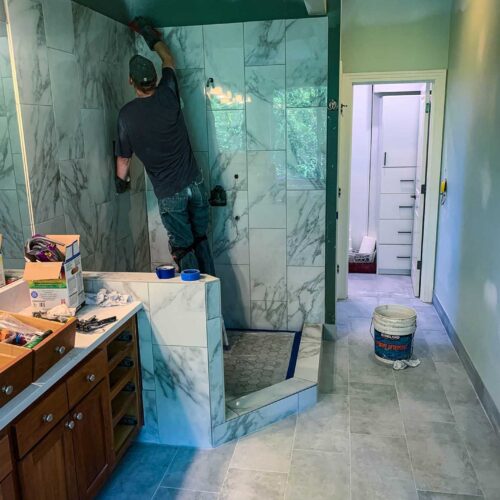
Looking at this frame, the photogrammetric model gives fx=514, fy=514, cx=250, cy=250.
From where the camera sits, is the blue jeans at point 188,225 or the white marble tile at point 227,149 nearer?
the blue jeans at point 188,225

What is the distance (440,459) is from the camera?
257cm

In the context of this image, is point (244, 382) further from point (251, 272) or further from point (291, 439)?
point (251, 272)

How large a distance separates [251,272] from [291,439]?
151 centimetres

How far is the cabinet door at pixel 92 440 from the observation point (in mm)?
2049

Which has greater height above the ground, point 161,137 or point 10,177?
point 161,137

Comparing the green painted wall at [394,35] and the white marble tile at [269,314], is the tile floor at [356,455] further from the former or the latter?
the green painted wall at [394,35]

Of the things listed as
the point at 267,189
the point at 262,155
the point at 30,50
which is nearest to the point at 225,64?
the point at 262,155

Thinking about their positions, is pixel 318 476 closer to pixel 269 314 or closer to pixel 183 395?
pixel 183 395

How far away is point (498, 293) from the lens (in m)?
2.81

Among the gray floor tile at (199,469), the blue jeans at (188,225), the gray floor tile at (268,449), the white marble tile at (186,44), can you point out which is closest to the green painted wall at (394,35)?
the white marble tile at (186,44)

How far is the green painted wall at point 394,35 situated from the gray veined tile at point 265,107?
119 cm

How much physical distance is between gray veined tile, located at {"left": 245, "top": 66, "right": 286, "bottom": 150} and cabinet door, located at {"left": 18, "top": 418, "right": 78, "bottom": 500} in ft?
7.96

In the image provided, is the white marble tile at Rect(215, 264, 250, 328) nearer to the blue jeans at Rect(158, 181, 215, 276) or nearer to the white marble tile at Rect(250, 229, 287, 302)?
the white marble tile at Rect(250, 229, 287, 302)

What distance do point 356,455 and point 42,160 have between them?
7.21 ft
